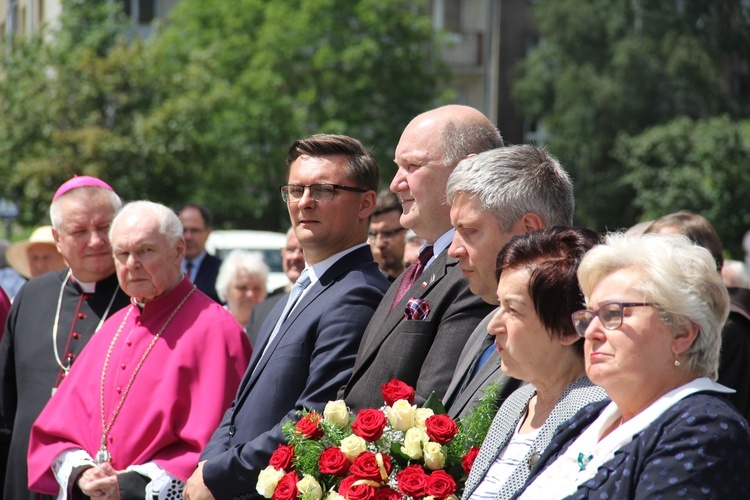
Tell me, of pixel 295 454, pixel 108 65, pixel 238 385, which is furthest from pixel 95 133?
pixel 295 454

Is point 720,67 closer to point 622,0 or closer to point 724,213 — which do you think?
point 622,0

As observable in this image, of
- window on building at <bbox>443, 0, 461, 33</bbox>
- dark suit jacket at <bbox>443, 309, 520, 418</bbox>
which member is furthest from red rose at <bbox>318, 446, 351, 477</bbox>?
window on building at <bbox>443, 0, 461, 33</bbox>

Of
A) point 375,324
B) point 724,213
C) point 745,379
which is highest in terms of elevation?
point 375,324

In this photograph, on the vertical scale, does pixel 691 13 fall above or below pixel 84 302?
above

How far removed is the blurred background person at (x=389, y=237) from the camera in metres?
7.27

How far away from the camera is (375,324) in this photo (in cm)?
410

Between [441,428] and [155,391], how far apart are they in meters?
2.07

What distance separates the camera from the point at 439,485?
319 centimetres

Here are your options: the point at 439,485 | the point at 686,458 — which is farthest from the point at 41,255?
the point at 686,458

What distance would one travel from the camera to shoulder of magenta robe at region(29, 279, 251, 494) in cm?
477

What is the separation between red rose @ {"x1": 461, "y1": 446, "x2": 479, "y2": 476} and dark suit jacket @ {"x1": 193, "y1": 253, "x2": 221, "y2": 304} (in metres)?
5.94

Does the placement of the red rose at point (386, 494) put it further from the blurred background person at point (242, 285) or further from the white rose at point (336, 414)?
the blurred background person at point (242, 285)

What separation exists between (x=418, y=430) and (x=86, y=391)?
243 cm

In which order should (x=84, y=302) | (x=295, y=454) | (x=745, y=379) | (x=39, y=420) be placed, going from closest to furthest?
1. (x=295, y=454)
2. (x=745, y=379)
3. (x=39, y=420)
4. (x=84, y=302)
